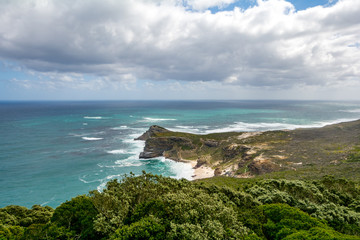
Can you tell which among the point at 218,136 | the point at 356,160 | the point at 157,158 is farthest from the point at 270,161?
the point at 157,158

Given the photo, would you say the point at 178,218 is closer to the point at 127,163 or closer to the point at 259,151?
the point at 259,151

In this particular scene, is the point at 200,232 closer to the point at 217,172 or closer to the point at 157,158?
the point at 217,172

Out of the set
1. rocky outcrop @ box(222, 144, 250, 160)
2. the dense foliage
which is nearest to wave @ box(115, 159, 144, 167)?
rocky outcrop @ box(222, 144, 250, 160)

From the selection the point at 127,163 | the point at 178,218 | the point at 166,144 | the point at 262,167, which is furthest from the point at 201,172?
the point at 178,218

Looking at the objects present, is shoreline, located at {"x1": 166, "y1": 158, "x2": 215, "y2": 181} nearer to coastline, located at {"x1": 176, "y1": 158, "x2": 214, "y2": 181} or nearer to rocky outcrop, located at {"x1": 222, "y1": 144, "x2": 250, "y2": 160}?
coastline, located at {"x1": 176, "y1": 158, "x2": 214, "y2": 181}

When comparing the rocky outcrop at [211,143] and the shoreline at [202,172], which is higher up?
the rocky outcrop at [211,143]

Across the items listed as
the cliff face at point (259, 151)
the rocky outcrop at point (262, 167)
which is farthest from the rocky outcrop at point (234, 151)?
the rocky outcrop at point (262, 167)

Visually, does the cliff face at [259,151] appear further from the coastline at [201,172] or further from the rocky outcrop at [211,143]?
the coastline at [201,172]
